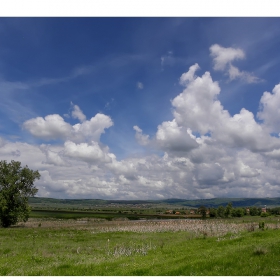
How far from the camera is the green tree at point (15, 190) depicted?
62406 millimetres

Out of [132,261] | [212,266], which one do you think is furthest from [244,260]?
[132,261]

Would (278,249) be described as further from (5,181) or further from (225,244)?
(5,181)

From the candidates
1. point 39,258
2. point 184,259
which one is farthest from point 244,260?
point 39,258

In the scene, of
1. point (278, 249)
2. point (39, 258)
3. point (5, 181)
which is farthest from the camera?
point (5, 181)

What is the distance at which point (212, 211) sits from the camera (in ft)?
464

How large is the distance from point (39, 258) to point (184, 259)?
11.6 m

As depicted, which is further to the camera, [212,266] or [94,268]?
[94,268]

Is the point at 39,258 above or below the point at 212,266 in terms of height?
below

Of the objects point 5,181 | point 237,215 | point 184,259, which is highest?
point 5,181

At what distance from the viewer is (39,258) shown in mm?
20891

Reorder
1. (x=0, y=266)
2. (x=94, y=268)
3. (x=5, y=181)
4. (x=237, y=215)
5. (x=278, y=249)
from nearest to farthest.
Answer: (x=278, y=249) < (x=94, y=268) < (x=0, y=266) < (x=5, y=181) < (x=237, y=215)

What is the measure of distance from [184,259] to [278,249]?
557cm

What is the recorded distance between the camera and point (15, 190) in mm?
64000

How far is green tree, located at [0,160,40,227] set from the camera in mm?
62406
